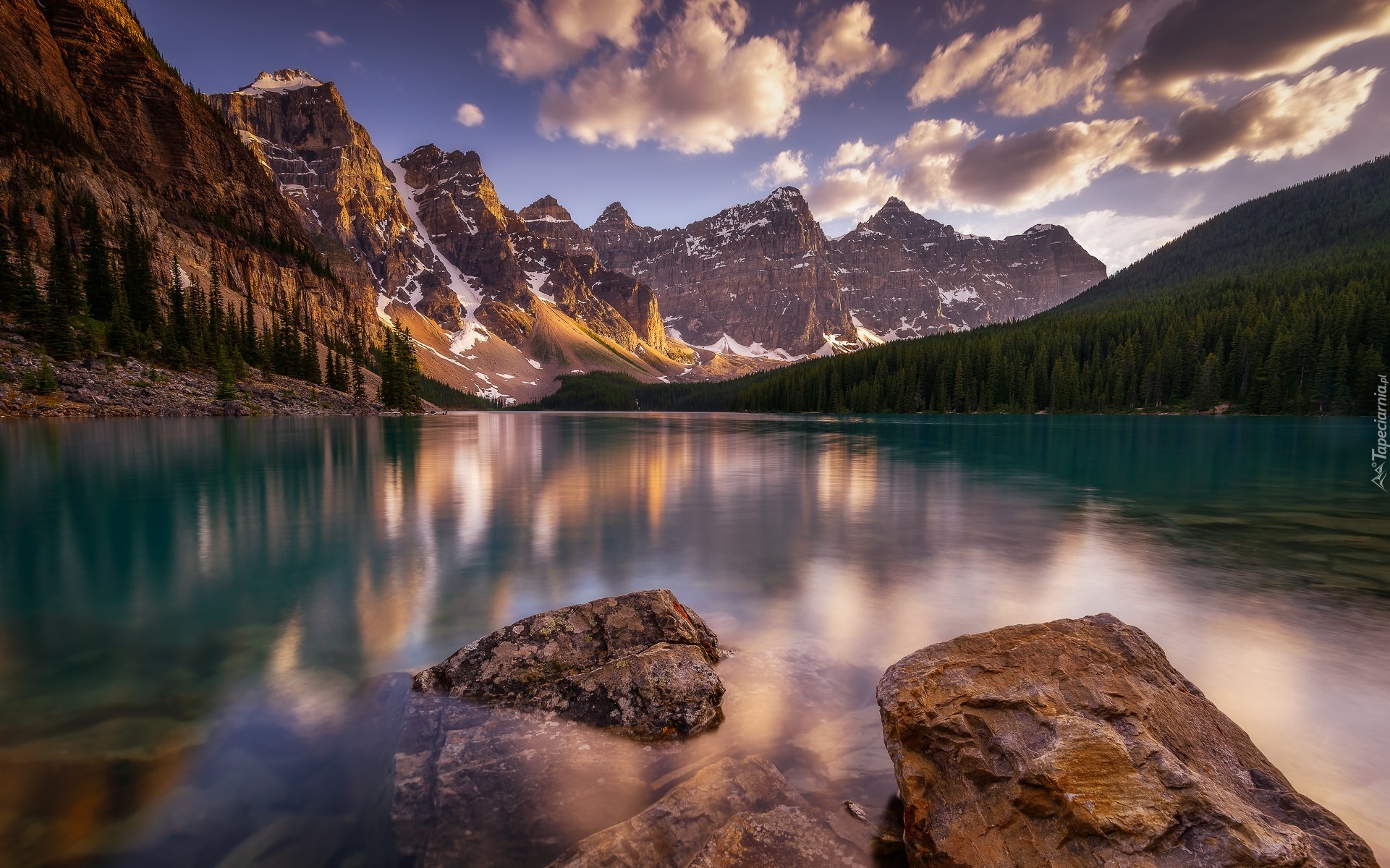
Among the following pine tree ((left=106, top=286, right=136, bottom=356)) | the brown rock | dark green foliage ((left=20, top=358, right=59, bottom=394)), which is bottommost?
the brown rock

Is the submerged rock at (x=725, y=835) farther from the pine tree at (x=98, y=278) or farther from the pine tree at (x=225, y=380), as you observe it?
the pine tree at (x=98, y=278)

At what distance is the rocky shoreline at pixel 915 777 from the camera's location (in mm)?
3332

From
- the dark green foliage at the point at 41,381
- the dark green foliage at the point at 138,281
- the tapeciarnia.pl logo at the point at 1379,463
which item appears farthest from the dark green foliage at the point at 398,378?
the tapeciarnia.pl logo at the point at 1379,463

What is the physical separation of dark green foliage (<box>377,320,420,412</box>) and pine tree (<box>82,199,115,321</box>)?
42.1 meters

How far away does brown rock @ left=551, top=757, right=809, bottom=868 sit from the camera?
3.76 meters

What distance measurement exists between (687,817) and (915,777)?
5.91 feet

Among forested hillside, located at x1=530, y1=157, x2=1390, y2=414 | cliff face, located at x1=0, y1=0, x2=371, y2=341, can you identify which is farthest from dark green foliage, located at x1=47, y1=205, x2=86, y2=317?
forested hillside, located at x1=530, y1=157, x2=1390, y2=414

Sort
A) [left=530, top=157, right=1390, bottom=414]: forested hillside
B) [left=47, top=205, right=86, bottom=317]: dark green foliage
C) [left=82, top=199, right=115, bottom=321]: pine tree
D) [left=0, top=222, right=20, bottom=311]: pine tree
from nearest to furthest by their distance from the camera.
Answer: [left=0, top=222, right=20, bottom=311]: pine tree
[left=47, top=205, right=86, bottom=317]: dark green foliage
[left=82, top=199, right=115, bottom=321]: pine tree
[left=530, top=157, right=1390, bottom=414]: forested hillside

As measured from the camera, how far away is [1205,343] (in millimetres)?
95188

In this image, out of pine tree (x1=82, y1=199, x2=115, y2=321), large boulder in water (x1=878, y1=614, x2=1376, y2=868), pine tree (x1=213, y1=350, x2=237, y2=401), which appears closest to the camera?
large boulder in water (x1=878, y1=614, x2=1376, y2=868)

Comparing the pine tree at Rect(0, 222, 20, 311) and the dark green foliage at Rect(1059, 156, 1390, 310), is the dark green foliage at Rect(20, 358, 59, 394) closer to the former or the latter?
the pine tree at Rect(0, 222, 20, 311)

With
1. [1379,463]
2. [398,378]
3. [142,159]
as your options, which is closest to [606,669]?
[1379,463]

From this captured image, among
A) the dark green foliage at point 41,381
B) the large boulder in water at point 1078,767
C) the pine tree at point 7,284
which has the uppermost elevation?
the pine tree at point 7,284

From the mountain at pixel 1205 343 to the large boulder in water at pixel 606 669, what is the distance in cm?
11135
